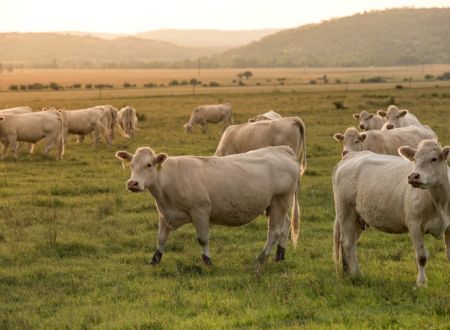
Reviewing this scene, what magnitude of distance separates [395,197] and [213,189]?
2.67m

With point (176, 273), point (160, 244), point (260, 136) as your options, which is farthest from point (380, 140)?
point (176, 273)

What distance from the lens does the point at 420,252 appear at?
8211 millimetres

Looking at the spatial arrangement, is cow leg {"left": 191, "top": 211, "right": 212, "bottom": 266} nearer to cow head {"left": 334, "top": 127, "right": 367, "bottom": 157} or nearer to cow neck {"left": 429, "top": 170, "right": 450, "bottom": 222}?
cow neck {"left": 429, "top": 170, "right": 450, "bottom": 222}

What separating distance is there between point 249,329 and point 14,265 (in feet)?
14.7

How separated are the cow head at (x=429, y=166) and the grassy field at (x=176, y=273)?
1269 mm

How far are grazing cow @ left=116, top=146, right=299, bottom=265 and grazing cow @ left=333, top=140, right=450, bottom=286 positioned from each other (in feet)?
3.56

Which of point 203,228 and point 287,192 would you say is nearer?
point 203,228

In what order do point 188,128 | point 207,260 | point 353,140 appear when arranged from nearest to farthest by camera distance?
point 207,260, point 353,140, point 188,128

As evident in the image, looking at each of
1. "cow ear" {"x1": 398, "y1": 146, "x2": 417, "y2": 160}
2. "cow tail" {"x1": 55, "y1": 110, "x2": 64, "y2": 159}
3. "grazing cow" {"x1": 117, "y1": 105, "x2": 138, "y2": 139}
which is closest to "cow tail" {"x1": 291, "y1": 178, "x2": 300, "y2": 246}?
"cow ear" {"x1": 398, "y1": 146, "x2": 417, "y2": 160}

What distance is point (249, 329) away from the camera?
7.13 m

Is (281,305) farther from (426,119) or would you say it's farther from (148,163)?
(426,119)

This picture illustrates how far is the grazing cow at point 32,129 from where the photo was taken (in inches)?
851

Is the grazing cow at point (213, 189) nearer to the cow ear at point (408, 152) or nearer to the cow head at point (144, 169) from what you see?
the cow head at point (144, 169)

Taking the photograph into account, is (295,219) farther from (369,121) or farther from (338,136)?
(369,121)
